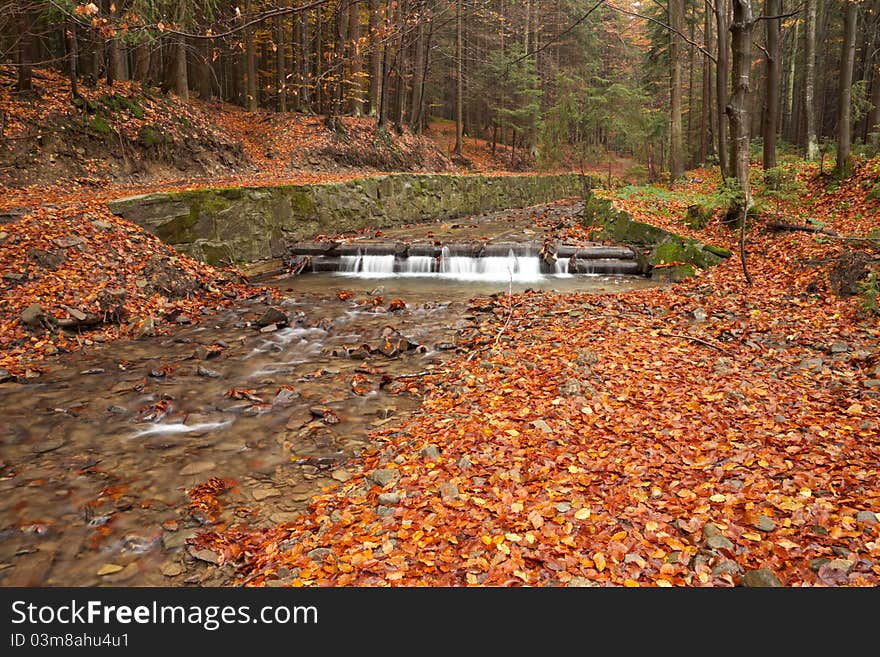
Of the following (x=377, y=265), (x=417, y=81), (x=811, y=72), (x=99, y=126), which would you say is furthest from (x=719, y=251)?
(x=417, y=81)

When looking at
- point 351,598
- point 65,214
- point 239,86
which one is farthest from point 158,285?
point 239,86

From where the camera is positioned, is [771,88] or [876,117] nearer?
[771,88]

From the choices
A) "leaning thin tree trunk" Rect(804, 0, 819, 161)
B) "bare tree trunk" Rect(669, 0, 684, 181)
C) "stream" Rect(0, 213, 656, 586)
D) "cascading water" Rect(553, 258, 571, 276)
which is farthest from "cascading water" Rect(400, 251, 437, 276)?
"leaning thin tree trunk" Rect(804, 0, 819, 161)

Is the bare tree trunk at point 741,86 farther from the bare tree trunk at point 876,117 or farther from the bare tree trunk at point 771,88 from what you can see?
the bare tree trunk at point 876,117

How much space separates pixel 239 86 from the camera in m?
25.0

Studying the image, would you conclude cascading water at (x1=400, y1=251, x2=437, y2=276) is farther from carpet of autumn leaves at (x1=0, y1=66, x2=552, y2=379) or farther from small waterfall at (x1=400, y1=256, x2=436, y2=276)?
carpet of autumn leaves at (x1=0, y1=66, x2=552, y2=379)

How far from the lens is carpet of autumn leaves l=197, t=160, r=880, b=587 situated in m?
2.98

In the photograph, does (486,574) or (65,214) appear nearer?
(486,574)

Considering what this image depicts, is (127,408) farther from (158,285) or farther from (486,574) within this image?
(486,574)

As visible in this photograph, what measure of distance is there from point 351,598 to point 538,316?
6405 millimetres

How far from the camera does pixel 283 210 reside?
45.9 ft

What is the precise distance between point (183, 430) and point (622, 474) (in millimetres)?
4468

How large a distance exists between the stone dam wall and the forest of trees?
2.95m

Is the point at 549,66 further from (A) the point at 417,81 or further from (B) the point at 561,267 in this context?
(B) the point at 561,267
